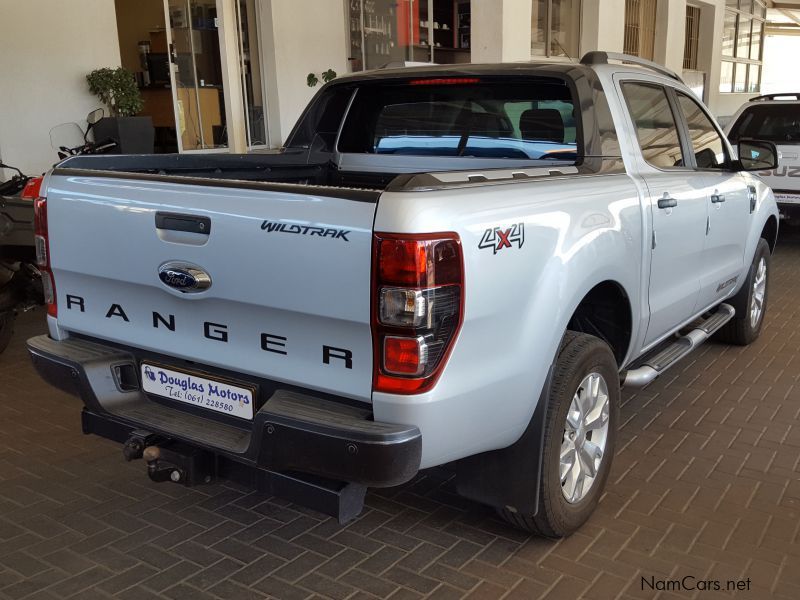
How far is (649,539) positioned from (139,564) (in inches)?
77.6

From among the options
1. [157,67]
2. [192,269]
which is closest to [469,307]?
[192,269]

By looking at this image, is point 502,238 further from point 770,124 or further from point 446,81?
point 770,124

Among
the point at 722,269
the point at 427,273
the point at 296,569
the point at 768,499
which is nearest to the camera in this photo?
the point at 427,273

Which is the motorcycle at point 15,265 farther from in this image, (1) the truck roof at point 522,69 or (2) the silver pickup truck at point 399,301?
(1) the truck roof at point 522,69

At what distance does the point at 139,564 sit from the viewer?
2904 mm

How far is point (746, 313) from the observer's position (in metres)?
5.29

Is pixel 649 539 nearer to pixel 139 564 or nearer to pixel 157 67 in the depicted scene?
pixel 139 564

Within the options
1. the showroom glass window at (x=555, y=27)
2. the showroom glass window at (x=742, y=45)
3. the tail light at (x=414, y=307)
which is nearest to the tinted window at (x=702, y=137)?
the tail light at (x=414, y=307)

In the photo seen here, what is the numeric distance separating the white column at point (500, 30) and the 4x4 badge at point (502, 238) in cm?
781

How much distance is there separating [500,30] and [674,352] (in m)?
6.79

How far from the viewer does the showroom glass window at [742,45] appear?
2211 centimetres

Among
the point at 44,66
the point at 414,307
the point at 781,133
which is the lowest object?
the point at 781,133

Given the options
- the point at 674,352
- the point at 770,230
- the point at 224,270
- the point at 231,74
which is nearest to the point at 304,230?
the point at 224,270

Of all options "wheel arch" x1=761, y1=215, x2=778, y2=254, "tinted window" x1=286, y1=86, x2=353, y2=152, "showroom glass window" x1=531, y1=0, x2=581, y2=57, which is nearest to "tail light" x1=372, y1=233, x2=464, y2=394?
"tinted window" x1=286, y1=86, x2=353, y2=152
